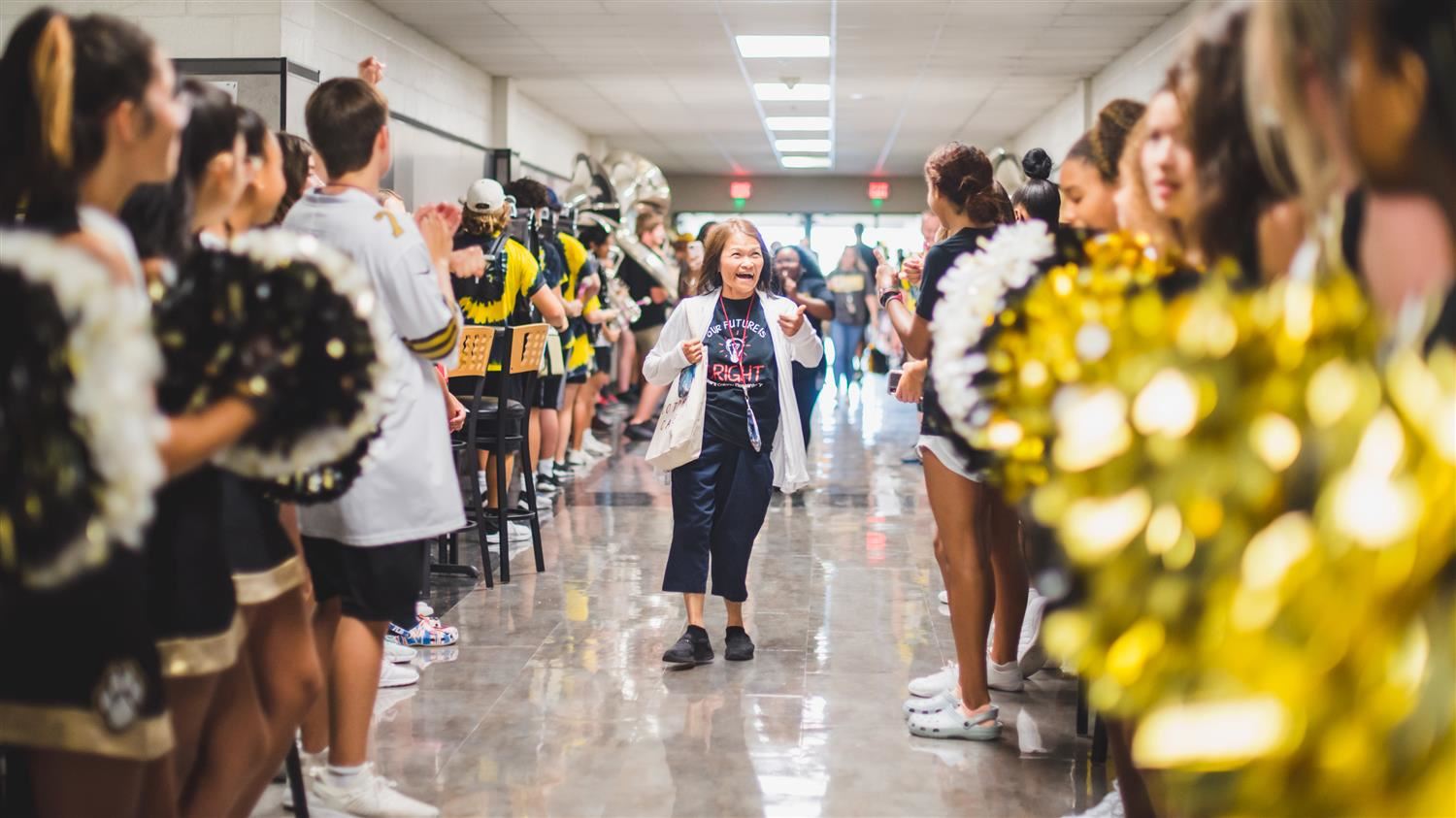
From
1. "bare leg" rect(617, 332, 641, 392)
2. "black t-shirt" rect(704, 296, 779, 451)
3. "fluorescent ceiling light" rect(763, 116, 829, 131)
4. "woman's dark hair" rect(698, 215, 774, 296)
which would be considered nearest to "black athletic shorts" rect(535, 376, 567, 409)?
"woman's dark hair" rect(698, 215, 774, 296)

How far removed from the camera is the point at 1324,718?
961 mm

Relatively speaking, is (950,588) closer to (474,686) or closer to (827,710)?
(827,710)

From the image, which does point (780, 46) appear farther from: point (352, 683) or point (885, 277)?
point (352, 683)

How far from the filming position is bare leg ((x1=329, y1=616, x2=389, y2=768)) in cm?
287

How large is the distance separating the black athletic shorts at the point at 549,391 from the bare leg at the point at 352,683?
14.3 ft

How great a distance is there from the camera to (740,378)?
4.33 metres

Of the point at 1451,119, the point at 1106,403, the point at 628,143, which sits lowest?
the point at 1106,403

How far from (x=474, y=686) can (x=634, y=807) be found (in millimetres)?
1081

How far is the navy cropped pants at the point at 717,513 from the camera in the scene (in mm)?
4312

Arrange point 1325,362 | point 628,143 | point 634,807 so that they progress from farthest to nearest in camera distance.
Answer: point 628,143
point 634,807
point 1325,362

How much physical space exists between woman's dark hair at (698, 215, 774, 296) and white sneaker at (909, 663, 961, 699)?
142 centimetres

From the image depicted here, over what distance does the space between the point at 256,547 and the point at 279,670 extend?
25cm

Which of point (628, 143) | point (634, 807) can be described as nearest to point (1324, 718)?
point (634, 807)

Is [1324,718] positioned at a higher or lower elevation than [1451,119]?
lower
